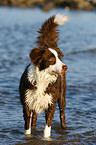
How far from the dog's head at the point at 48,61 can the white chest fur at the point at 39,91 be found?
0.29ft

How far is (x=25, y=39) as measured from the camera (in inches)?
691

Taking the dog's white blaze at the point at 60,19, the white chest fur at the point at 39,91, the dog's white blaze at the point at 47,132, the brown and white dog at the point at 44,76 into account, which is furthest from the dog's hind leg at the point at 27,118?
the dog's white blaze at the point at 60,19

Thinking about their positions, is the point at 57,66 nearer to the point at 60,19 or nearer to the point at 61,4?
the point at 60,19

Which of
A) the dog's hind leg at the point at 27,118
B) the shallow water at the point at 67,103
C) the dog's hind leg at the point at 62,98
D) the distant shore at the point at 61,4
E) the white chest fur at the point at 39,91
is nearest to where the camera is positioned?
the white chest fur at the point at 39,91

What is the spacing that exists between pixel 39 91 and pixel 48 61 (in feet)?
1.90

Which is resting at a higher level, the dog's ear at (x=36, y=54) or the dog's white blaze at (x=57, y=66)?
the dog's ear at (x=36, y=54)

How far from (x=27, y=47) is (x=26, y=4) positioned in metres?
43.7

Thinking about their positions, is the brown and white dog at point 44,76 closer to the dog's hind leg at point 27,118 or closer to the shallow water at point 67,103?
the dog's hind leg at point 27,118

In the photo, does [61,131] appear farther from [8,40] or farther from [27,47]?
[8,40]

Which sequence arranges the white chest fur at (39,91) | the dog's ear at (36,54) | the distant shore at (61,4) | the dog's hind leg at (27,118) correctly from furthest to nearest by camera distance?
1. the distant shore at (61,4)
2. the dog's hind leg at (27,118)
3. the white chest fur at (39,91)
4. the dog's ear at (36,54)

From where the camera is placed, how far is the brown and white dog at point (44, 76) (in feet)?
16.0

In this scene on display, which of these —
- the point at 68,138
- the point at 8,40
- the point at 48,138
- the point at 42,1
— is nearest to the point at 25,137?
the point at 48,138

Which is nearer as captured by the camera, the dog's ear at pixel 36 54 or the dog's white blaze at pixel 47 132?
the dog's ear at pixel 36 54

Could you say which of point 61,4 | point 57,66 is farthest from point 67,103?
point 61,4
